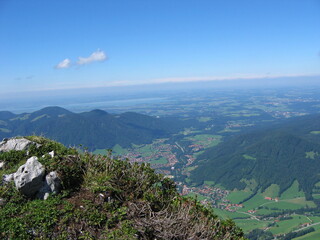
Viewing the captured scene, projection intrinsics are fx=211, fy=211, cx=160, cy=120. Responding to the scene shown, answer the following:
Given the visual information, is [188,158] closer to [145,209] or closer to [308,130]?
[308,130]

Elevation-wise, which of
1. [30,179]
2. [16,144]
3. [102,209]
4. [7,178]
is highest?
[16,144]

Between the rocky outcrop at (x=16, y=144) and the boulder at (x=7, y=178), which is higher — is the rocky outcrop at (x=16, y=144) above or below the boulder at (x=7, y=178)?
above

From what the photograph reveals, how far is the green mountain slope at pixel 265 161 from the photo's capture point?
10906 centimetres

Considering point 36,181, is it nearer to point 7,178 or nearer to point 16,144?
point 7,178

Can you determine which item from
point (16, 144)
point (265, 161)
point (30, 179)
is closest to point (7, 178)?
point (30, 179)

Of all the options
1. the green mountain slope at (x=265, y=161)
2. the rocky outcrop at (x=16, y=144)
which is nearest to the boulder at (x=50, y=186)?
the rocky outcrop at (x=16, y=144)

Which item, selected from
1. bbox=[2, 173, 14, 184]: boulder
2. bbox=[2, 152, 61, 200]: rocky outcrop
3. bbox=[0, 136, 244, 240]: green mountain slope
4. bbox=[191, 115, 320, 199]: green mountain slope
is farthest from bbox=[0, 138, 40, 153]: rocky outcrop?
bbox=[191, 115, 320, 199]: green mountain slope

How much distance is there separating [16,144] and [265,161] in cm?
14064

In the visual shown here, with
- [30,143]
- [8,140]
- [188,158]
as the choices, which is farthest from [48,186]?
[188,158]

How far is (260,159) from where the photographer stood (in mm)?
131250

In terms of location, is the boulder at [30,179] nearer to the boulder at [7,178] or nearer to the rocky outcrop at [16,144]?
the boulder at [7,178]

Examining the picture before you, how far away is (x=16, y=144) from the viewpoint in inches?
390

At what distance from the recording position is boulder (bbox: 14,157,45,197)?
21.2 feet

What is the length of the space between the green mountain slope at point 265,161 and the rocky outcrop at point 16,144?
352 feet
